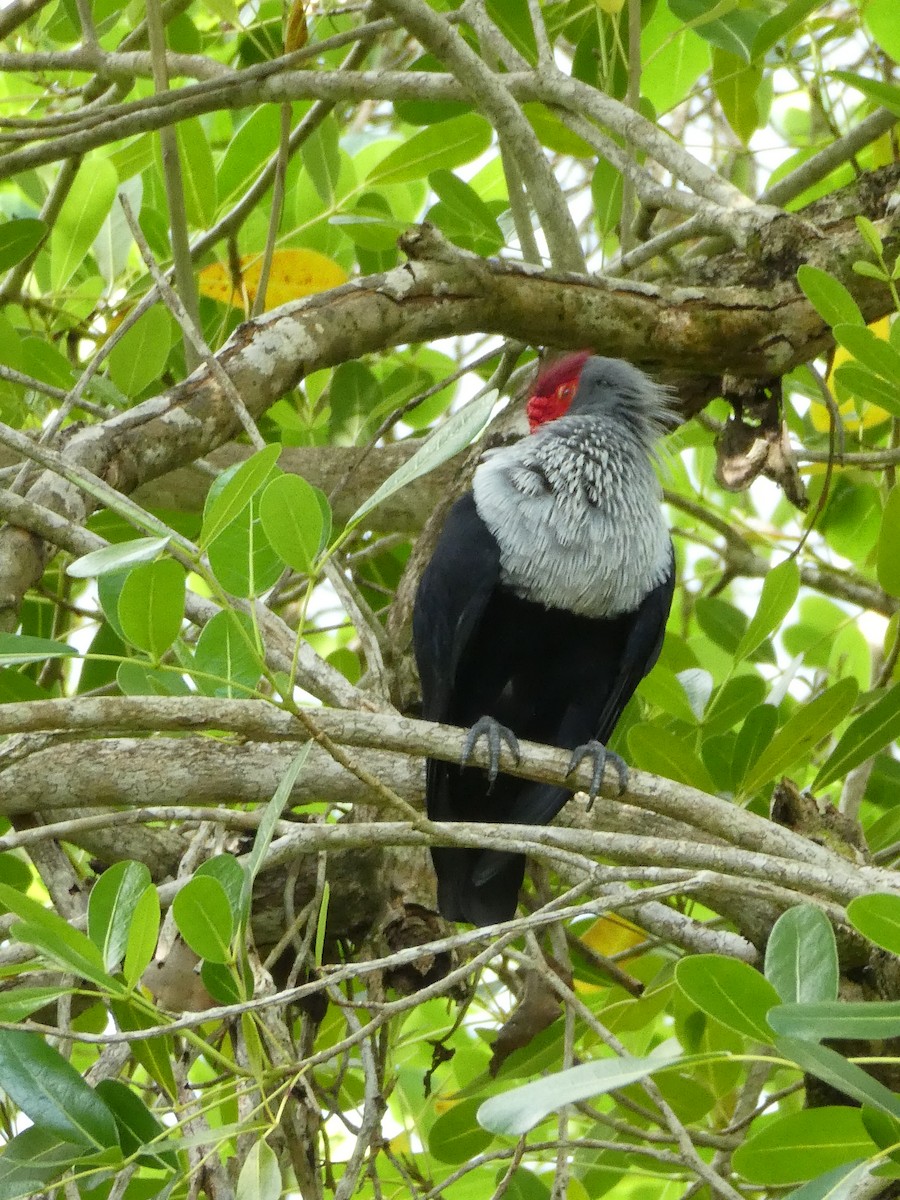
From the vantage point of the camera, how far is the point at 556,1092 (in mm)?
1317

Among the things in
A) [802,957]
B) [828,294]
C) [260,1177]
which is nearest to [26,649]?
[260,1177]

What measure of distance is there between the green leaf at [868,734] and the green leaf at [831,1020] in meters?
1.30

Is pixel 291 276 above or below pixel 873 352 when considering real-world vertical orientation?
above

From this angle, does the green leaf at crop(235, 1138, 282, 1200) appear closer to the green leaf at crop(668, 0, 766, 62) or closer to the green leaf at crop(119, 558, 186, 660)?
the green leaf at crop(119, 558, 186, 660)

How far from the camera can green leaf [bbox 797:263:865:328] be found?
2135 millimetres

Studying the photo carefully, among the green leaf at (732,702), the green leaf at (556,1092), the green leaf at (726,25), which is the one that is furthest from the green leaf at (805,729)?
the green leaf at (726,25)

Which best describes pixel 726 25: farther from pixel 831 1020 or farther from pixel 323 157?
pixel 831 1020

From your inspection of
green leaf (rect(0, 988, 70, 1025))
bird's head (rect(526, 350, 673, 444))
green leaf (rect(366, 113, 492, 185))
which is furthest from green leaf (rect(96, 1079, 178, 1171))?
green leaf (rect(366, 113, 492, 185))

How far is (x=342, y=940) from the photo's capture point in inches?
125

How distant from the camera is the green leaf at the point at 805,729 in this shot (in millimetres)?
2576

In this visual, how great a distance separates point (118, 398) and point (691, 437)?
1.87 meters

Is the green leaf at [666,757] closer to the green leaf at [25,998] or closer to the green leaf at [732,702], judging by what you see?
the green leaf at [732,702]

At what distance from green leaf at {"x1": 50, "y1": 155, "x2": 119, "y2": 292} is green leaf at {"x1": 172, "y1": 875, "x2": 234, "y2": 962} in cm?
218

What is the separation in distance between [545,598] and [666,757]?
494 mm
